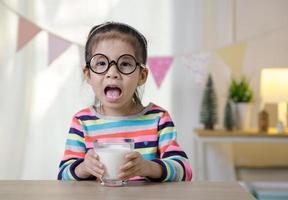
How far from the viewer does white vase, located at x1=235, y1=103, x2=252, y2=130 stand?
8.52 feet

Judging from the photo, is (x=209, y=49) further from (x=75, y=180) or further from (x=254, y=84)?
(x=75, y=180)

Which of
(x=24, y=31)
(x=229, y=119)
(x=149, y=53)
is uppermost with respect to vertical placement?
(x=24, y=31)

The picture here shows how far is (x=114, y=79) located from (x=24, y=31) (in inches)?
77.1

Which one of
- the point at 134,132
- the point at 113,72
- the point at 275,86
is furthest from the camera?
the point at 275,86

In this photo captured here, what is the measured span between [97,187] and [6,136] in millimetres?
2358

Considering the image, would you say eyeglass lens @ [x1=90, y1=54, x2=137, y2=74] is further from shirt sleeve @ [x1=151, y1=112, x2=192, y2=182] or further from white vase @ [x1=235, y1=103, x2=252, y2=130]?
white vase @ [x1=235, y1=103, x2=252, y2=130]

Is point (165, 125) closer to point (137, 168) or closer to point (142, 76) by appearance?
point (142, 76)

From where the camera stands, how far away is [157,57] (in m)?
2.59

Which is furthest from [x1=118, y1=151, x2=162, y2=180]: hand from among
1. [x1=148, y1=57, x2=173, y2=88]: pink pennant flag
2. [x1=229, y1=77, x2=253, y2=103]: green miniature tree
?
[x1=229, y1=77, x2=253, y2=103]: green miniature tree

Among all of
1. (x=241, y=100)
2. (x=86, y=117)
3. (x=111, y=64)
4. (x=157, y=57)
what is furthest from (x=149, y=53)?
(x=111, y=64)

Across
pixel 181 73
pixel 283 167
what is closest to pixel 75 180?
pixel 181 73

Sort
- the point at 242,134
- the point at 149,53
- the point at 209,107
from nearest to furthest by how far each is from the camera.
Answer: the point at 242,134
the point at 209,107
the point at 149,53

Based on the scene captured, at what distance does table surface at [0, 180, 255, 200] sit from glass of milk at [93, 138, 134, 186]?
0.02 meters

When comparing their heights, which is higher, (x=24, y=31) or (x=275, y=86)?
(x=24, y=31)
